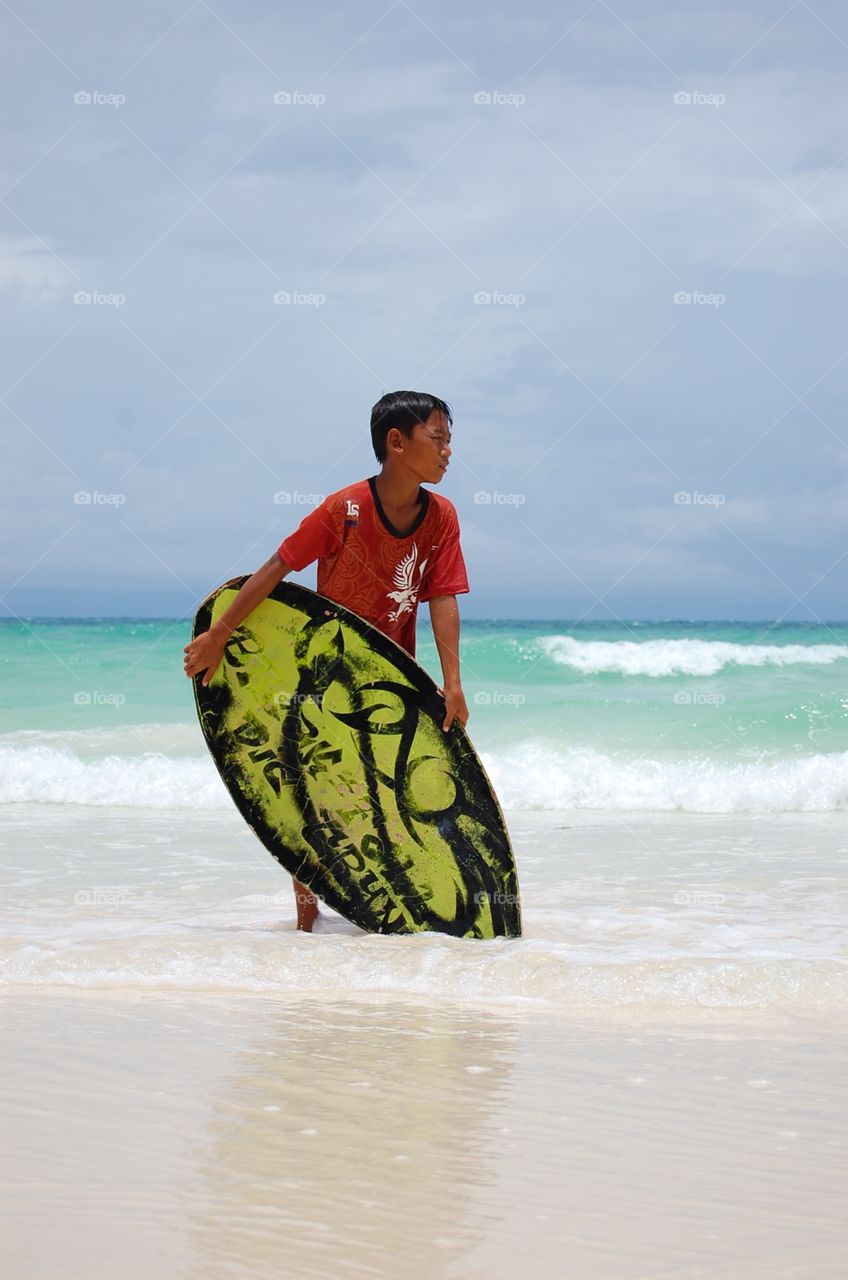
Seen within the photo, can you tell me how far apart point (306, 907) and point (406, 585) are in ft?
3.60

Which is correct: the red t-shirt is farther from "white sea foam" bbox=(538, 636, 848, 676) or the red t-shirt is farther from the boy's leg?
"white sea foam" bbox=(538, 636, 848, 676)

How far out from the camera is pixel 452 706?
3.82 meters

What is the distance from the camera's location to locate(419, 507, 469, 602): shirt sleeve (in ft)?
12.9

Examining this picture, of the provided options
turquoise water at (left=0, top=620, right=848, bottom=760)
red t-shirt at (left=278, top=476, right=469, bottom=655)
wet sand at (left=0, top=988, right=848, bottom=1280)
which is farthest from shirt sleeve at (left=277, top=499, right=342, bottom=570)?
turquoise water at (left=0, top=620, right=848, bottom=760)

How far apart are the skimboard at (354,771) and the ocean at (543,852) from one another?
17 cm

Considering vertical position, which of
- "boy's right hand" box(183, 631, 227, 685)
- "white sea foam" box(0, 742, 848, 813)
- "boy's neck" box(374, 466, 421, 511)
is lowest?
"white sea foam" box(0, 742, 848, 813)

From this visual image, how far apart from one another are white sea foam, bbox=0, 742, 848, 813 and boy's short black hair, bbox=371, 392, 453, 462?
5.05 meters

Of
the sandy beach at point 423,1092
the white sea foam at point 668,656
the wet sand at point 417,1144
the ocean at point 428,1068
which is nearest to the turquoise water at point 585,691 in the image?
the white sea foam at point 668,656

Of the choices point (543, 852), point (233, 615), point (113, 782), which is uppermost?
point (233, 615)

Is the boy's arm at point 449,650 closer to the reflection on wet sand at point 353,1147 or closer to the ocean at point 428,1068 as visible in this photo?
the ocean at point 428,1068

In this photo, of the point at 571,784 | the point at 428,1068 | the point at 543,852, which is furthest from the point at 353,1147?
the point at 571,784

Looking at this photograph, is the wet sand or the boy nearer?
the wet sand

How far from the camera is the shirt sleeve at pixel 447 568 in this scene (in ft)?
12.9

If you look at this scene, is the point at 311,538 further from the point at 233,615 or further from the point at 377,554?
the point at 233,615
